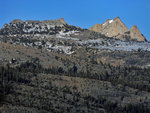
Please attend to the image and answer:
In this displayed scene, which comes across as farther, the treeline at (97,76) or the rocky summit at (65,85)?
the treeline at (97,76)

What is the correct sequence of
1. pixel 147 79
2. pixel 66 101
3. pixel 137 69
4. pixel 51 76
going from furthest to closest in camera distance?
pixel 137 69, pixel 147 79, pixel 51 76, pixel 66 101

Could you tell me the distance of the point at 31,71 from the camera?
136 metres

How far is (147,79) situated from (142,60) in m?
42.6

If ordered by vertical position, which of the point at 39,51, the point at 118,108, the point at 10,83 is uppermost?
the point at 39,51

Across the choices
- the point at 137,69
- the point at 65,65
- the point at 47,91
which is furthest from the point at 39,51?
the point at 47,91

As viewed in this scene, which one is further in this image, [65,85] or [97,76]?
[97,76]

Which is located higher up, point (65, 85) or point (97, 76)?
point (97, 76)

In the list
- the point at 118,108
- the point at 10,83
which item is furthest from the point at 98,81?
the point at 10,83

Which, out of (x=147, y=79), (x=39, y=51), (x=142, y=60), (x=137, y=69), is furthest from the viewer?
(x=142, y=60)

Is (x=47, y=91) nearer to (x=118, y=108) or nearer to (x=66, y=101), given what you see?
(x=66, y=101)

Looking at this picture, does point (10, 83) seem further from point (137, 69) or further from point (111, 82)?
point (137, 69)

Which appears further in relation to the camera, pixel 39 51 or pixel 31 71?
pixel 39 51

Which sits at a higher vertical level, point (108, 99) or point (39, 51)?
point (39, 51)

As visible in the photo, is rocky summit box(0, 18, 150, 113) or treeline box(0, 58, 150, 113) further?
treeline box(0, 58, 150, 113)
